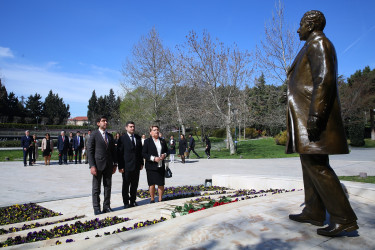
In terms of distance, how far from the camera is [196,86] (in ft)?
86.3

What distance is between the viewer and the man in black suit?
639cm

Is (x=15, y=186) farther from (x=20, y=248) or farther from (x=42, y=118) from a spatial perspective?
(x=42, y=118)

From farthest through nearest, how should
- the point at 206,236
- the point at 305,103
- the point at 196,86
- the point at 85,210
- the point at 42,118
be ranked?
the point at 42,118 < the point at 196,86 < the point at 85,210 < the point at 305,103 < the point at 206,236

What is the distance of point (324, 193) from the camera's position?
312 centimetres

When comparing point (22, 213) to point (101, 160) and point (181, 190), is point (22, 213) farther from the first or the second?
point (181, 190)

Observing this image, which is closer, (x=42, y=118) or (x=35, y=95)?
(x=42, y=118)

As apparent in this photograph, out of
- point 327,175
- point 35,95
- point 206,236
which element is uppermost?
point 35,95

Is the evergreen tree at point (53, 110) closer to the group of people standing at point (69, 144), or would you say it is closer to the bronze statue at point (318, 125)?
the group of people standing at point (69, 144)

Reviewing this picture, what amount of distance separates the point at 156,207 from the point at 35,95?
86.9m

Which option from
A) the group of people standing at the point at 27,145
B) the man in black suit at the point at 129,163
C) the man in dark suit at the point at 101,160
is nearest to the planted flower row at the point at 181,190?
the man in black suit at the point at 129,163

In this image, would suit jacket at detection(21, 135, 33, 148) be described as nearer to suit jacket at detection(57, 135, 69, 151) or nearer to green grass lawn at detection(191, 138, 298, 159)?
suit jacket at detection(57, 135, 69, 151)

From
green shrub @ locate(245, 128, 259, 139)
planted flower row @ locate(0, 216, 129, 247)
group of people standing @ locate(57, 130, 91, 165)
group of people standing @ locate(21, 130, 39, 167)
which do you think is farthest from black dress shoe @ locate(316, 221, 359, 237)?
green shrub @ locate(245, 128, 259, 139)

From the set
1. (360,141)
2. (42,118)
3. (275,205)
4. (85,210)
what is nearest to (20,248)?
(85,210)

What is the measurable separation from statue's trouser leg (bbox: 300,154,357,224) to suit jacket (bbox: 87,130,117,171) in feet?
13.3
